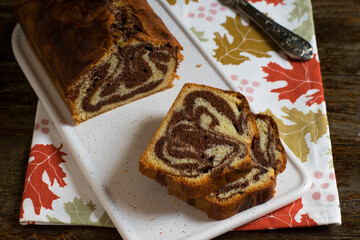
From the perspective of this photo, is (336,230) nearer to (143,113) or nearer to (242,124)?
(242,124)

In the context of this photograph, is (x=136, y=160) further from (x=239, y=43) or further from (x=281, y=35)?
(x=281, y=35)

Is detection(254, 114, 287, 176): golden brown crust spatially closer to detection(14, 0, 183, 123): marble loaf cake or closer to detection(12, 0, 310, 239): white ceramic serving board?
detection(12, 0, 310, 239): white ceramic serving board

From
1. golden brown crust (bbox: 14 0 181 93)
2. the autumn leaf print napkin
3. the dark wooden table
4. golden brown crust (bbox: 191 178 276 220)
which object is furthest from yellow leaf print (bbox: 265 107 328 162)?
golden brown crust (bbox: 14 0 181 93)

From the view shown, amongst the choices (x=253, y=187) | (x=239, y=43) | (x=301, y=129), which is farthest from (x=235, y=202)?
(x=239, y=43)

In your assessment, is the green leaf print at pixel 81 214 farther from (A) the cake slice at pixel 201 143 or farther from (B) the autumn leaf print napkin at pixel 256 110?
(A) the cake slice at pixel 201 143

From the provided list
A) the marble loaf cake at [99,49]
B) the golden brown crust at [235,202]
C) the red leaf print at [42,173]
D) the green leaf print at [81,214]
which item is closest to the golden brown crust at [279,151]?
the golden brown crust at [235,202]

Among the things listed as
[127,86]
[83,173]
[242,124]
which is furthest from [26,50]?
[242,124]
